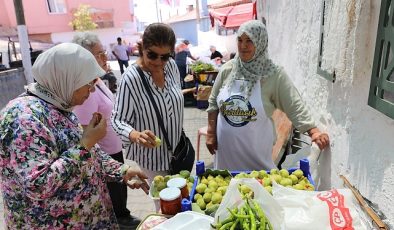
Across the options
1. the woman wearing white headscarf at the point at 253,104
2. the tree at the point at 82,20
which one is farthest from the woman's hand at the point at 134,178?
the tree at the point at 82,20

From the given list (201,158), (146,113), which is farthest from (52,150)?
(201,158)

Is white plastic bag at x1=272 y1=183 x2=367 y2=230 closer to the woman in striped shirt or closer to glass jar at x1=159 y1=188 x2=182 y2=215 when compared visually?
glass jar at x1=159 y1=188 x2=182 y2=215

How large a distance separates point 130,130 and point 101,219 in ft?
2.12

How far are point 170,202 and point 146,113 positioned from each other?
907 millimetres

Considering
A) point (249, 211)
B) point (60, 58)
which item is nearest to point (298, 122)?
point (249, 211)

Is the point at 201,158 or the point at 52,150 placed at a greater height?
the point at 52,150

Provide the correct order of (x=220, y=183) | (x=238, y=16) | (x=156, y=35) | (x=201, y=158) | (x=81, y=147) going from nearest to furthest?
(x=81, y=147) < (x=220, y=183) < (x=156, y=35) < (x=201, y=158) < (x=238, y=16)

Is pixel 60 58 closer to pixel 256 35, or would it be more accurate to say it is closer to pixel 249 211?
pixel 249 211

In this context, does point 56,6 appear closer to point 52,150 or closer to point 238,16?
point 238,16

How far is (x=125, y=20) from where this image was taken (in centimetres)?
3234

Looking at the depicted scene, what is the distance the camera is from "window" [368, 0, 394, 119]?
1320 millimetres

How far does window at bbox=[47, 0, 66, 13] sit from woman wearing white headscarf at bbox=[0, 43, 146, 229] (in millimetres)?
32086

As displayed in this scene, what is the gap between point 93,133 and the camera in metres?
1.70

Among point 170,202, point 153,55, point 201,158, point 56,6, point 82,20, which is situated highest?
point 56,6
